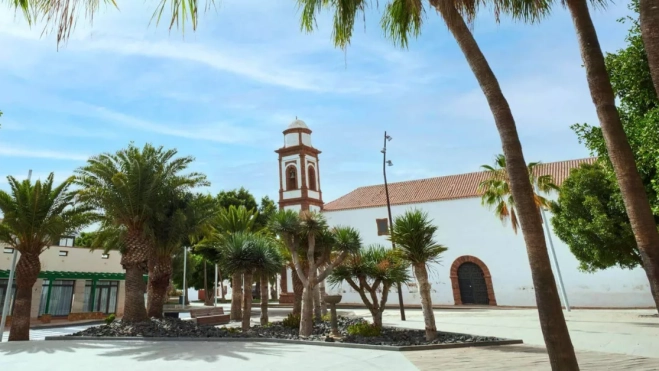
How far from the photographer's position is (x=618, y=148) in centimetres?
493

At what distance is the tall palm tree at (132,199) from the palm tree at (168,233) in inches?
14.5

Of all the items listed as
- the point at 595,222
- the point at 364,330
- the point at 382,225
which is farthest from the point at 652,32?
the point at 382,225

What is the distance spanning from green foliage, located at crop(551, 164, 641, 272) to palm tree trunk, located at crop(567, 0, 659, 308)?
10760 millimetres

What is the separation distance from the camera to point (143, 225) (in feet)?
51.9

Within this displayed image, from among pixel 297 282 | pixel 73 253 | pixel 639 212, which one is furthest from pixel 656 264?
pixel 73 253

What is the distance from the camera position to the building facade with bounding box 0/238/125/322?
22763mm

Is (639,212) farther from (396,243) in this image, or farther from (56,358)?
(56,358)

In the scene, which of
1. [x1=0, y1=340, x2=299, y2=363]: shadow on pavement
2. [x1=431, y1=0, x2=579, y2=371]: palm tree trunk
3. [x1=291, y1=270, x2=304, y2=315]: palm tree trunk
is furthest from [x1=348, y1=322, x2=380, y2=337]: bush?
[x1=431, y1=0, x2=579, y2=371]: palm tree trunk

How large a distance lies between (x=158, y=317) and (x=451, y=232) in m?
22.1

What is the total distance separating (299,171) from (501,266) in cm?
1792

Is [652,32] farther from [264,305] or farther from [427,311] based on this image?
[264,305]

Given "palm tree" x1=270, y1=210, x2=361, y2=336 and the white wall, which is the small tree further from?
the white wall

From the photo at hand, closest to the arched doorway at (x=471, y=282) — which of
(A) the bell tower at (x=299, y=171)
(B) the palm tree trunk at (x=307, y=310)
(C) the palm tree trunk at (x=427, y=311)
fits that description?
(A) the bell tower at (x=299, y=171)

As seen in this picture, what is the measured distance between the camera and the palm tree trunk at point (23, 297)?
46.0ft
